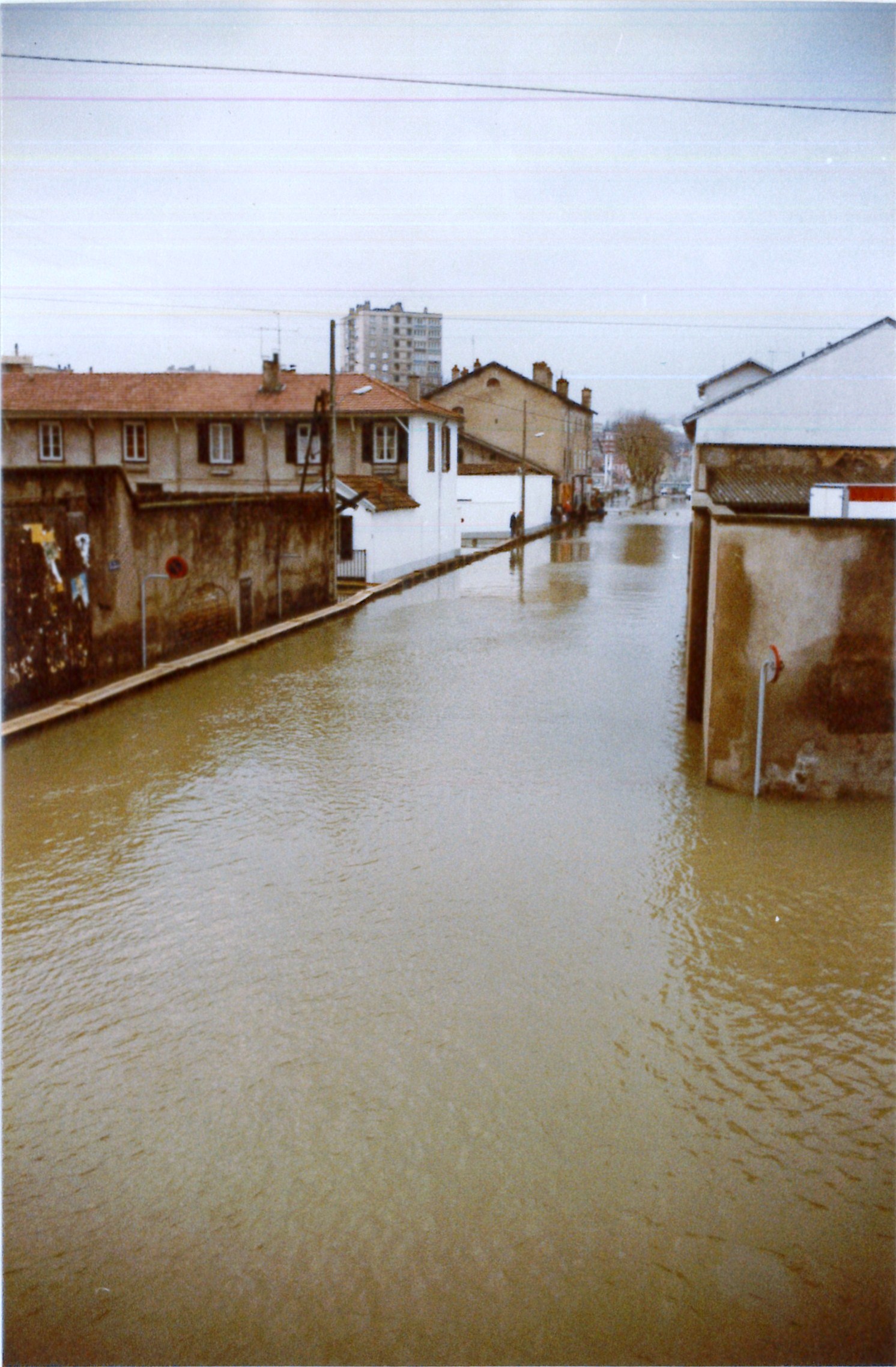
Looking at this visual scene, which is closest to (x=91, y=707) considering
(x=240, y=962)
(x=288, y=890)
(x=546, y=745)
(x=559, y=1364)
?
(x=546, y=745)

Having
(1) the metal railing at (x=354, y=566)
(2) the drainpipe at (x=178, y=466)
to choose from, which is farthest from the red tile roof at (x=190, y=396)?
(1) the metal railing at (x=354, y=566)

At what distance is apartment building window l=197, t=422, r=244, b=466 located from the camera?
104 feet

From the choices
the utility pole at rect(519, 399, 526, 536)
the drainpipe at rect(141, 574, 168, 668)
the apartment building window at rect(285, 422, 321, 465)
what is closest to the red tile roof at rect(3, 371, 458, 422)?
the apartment building window at rect(285, 422, 321, 465)

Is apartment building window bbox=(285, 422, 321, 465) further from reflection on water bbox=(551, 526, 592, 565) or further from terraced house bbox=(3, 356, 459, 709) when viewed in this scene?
reflection on water bbox=(551, 526, 592, 565)

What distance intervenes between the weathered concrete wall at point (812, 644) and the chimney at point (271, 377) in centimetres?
2371

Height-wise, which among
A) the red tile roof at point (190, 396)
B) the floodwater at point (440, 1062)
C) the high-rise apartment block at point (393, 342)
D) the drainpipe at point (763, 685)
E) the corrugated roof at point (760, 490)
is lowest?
the floodwater at point (440, 1062)

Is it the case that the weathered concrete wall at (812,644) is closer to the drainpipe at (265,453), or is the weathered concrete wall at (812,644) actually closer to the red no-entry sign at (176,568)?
the red no-entry sign at (176,568)

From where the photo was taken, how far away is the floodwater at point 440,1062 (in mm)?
4293

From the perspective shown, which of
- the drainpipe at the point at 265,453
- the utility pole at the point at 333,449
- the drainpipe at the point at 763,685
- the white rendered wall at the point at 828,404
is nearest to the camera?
the drainpipe at the point at 763,685

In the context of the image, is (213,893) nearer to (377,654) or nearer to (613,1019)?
(613,1019)

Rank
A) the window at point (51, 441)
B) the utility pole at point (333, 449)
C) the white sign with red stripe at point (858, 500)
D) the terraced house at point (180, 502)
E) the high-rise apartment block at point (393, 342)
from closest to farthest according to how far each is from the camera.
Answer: the white sign with red stripe at point (858, 500) → the terraced house at point (180, 502) → the utility pole at point (333, 449) → the window at point (51, 441) → the high-rise apartment block at point (393, 342)

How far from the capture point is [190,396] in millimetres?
32500

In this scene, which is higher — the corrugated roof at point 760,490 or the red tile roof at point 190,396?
the red tile roof at point 190,396

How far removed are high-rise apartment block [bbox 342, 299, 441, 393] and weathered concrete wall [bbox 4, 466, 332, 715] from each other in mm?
131455
